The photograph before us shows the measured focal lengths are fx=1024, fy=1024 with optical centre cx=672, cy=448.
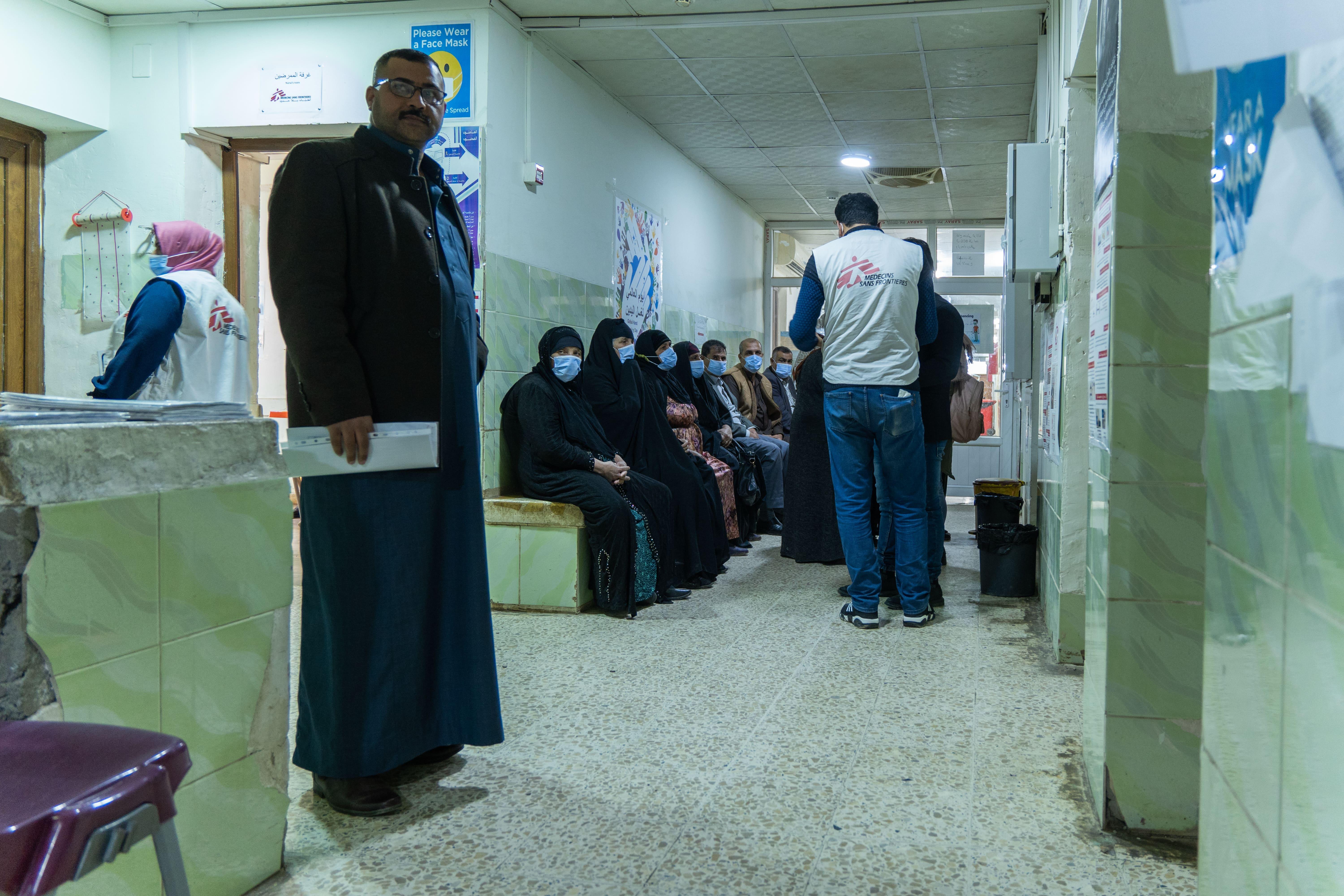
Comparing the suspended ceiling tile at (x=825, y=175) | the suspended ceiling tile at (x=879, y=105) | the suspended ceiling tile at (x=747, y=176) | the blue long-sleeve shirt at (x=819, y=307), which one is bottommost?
the blue long-sleeve shirt at (x=819, y=307)

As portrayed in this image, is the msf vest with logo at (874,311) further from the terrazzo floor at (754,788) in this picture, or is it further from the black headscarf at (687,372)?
the black headscarf at (687,372)

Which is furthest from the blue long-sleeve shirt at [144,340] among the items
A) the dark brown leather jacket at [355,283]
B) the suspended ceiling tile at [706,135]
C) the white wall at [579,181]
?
the suspended ceiling tile at [706,135]

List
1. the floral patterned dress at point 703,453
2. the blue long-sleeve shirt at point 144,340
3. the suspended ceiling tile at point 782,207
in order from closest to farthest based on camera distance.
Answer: the blue long-sleeve shirt at point 144,340, the floral patterned dress at point 703,453, the suspended ceiling tile at point 782,207

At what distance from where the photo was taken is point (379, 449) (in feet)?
6.24

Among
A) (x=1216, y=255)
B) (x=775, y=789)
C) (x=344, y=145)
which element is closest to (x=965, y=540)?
(x=775, y=789)

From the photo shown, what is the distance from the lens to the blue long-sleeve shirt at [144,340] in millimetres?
2838

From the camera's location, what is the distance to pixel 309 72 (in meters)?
4.40

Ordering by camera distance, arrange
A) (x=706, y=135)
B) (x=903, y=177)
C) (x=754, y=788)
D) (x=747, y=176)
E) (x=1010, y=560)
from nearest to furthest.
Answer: (x=754, y=788) → (x=1010, y=560) → (x=706, y=135) → (x=903, y=177) → (x=747, y=176)

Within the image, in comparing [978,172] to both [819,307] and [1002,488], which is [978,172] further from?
[819,307]

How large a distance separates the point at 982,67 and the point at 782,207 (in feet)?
13.7

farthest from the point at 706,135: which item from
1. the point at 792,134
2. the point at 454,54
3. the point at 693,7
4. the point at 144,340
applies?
the point at 144,340

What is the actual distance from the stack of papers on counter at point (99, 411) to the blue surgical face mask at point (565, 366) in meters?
2.56

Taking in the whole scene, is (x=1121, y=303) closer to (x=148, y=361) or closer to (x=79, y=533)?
(x=79, y=533)

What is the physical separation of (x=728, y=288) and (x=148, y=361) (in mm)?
6256
